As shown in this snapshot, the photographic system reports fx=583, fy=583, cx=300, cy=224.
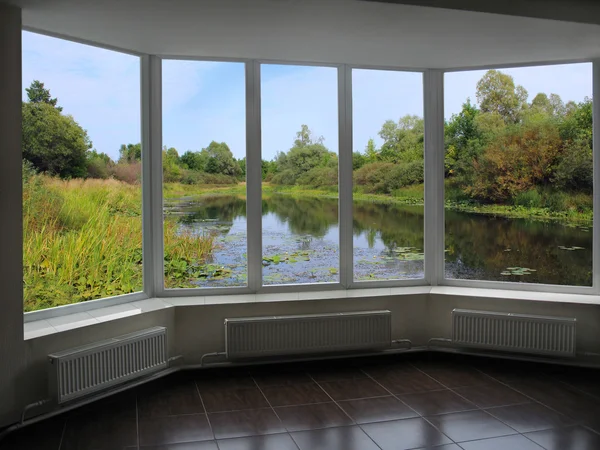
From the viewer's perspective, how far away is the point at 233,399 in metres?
4.40

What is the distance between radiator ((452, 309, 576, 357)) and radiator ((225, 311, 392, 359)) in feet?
2.21

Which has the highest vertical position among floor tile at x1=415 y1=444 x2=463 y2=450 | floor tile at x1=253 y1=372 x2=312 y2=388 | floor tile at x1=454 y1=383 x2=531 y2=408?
floor tile at x1=253 y1=372 x2=312 y2=388

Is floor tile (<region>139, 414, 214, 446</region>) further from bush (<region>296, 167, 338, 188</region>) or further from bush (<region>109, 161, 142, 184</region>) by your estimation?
bush (<region>296, 167, 338, 188</region>)

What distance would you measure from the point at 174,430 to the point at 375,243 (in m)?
2.73

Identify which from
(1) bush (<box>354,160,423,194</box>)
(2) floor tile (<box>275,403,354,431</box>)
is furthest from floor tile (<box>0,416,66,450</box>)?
(1) bush (<box>354,160,423,194</box>)

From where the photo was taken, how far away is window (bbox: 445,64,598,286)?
538cm

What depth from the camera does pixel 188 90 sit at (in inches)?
207

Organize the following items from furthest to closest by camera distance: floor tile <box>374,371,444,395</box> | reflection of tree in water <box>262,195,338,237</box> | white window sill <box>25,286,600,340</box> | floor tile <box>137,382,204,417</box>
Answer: reflection of tree in water <box>262,195,338,237</box> → floor tile <box>374,371,444,395</box> → white window sill <box>25,286,600,340</box> → floor tile <box>137,382,204,417</box>

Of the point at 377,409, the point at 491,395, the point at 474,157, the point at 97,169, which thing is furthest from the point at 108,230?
the point at 474,157

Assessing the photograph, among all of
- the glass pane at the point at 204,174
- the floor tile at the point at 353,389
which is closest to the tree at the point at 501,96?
the glass pane at the point at 204,174

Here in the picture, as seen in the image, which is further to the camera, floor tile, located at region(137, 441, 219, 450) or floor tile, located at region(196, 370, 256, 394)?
floor tile, located at region(196, 370, 256, 394)

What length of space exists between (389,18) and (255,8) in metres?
0.91

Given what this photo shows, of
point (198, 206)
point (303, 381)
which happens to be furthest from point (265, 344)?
point (198, 206)

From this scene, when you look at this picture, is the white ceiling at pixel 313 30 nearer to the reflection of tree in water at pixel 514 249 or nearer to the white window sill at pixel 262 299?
the reflection of tree in water at pixel 514 249
